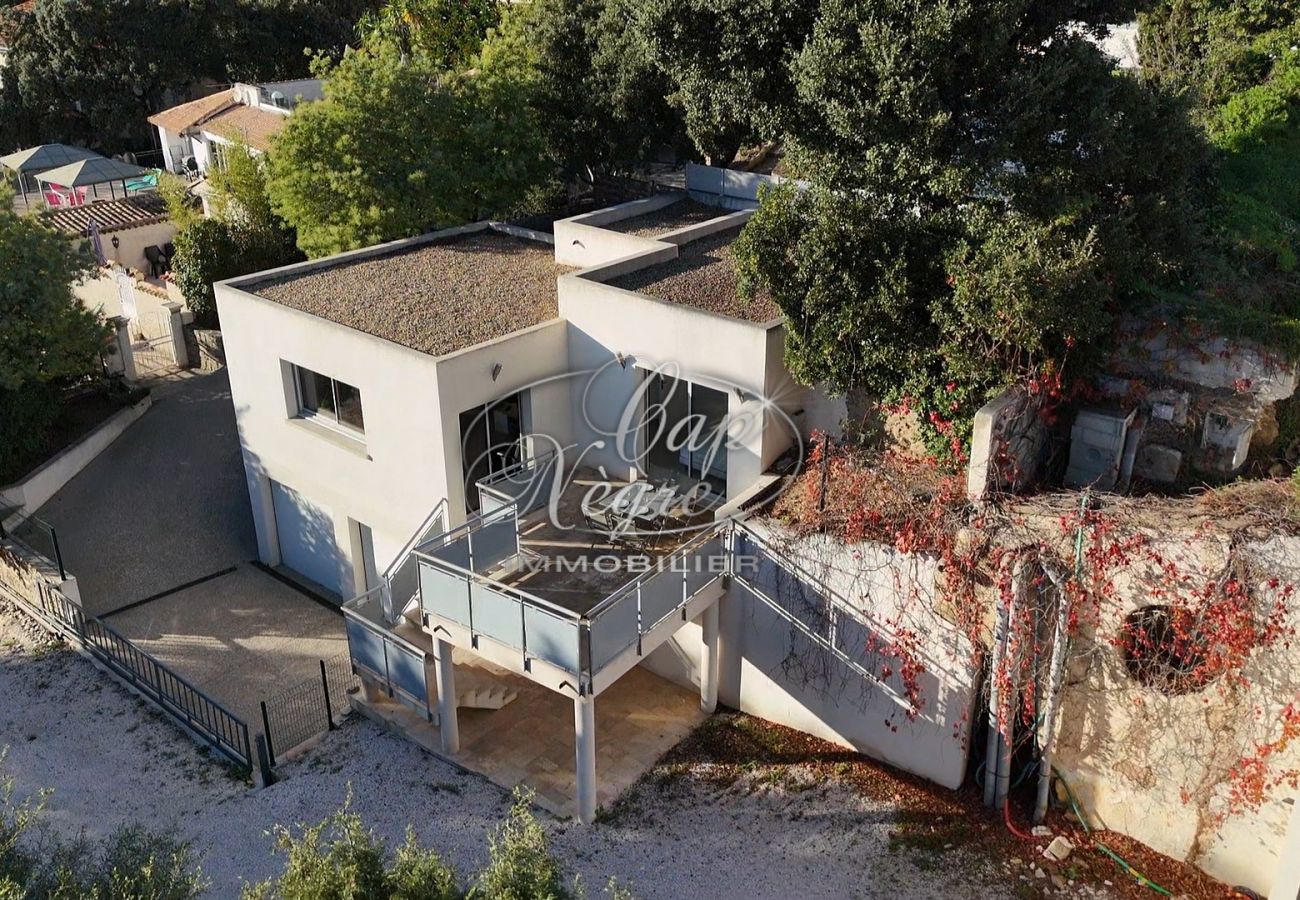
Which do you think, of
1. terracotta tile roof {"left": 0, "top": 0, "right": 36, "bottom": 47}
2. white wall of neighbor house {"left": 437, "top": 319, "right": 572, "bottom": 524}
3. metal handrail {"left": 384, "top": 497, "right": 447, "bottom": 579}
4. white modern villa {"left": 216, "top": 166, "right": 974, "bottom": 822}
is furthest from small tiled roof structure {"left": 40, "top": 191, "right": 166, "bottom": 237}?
white wall of neighbor house {"left": 437, "top": 319, "right": 572, "bottom": 524}

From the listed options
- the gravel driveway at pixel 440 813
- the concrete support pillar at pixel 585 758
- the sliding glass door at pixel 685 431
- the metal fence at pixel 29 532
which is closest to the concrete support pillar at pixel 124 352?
the metal fence at pixel 29 532

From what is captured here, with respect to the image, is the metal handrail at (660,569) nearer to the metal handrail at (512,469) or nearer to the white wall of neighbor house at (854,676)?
the white wall of neighbor house at (854,676)

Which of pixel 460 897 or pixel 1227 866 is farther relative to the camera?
pixel 1227 866

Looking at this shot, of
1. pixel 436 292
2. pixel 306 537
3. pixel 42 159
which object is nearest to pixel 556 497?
pixel 436 292

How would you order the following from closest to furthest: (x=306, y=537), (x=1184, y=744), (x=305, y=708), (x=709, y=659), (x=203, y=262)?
(x=1184, y=744), (x=709, y=659), (x=305, y=708), (x=306, y=537), (x=203, y=262)

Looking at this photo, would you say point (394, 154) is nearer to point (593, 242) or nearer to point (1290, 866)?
point (593, 242)

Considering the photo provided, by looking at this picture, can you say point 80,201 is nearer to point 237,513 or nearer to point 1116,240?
point 237,513

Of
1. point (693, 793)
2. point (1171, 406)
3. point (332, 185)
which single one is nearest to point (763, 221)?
point (1171, 406)
